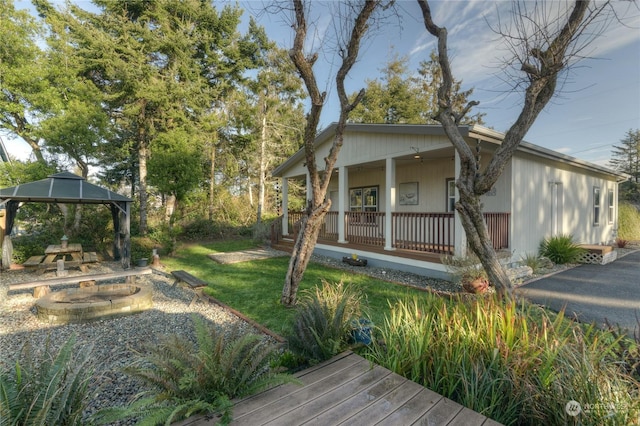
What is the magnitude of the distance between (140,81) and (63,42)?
3189 mm

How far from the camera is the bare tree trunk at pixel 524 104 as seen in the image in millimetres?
4125

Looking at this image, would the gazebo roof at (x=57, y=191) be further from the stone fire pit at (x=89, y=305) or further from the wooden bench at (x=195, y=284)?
the wooden bench at (x=195, y=284)

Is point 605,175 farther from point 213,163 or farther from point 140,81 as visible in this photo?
point 140,81

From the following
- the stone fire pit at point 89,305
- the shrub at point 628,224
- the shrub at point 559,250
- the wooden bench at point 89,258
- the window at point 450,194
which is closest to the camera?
the stone fire pit at point 89,305

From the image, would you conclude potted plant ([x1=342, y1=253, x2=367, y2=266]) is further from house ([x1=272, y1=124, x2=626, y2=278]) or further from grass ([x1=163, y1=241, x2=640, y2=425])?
grass ([x1=163, y1=241, x2=640, y2=425])

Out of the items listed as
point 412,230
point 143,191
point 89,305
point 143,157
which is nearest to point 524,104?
point 412,230

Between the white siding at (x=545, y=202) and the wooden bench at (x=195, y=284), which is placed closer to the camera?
the wooden bench at (x=195, y=284)

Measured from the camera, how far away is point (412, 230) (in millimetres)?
8203

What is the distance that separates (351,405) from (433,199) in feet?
29.8

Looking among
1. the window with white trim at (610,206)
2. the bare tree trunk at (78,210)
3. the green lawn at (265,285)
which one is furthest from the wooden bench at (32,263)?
the window with white trim at (610,206)

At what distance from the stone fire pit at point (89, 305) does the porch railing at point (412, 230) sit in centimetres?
644

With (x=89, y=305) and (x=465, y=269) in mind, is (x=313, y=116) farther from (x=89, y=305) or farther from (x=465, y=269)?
(x=89, y=305)

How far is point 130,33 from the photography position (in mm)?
14734

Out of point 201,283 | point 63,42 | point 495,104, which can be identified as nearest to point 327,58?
point 495,104
